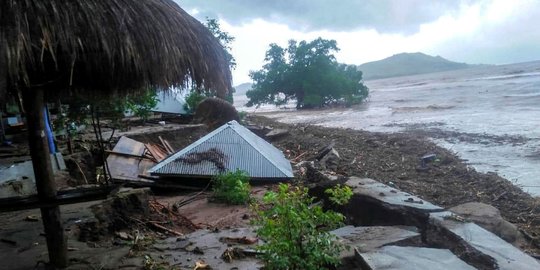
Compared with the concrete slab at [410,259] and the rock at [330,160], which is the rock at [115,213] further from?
the rock at [330,160]

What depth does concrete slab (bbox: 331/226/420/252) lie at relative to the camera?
3.43 meters

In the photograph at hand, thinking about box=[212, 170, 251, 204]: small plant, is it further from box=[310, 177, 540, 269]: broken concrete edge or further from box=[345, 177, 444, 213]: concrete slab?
box=[345, 177, 444, 213]: concrete slab

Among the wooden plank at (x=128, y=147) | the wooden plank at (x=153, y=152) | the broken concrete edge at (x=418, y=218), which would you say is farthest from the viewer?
the wooden plank at (x=153, y=152)

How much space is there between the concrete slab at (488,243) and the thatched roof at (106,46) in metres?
2.39

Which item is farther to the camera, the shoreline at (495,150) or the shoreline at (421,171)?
the shoreline at (495,150)

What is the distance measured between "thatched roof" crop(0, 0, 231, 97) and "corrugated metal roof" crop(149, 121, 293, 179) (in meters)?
3.07

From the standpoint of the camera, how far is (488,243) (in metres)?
3.34

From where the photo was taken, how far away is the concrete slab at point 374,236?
3426mm

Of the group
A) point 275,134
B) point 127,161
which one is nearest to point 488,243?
point 127,161

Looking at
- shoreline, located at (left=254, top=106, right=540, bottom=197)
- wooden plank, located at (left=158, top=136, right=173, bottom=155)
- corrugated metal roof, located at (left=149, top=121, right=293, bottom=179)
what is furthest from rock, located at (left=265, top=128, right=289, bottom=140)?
corrugated metal roof, located at (left=149, top=121, right=293, bottom=179)

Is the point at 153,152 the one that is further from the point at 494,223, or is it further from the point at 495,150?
the point at 495,150

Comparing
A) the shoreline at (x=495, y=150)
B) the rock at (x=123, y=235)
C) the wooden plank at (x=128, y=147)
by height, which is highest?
the wooden plank at (x=128, y=147)

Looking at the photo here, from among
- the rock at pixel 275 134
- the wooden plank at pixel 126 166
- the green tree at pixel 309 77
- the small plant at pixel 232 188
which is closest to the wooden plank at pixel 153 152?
the wooden plank at pixel 126 166

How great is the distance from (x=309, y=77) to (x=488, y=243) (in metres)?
26.2
